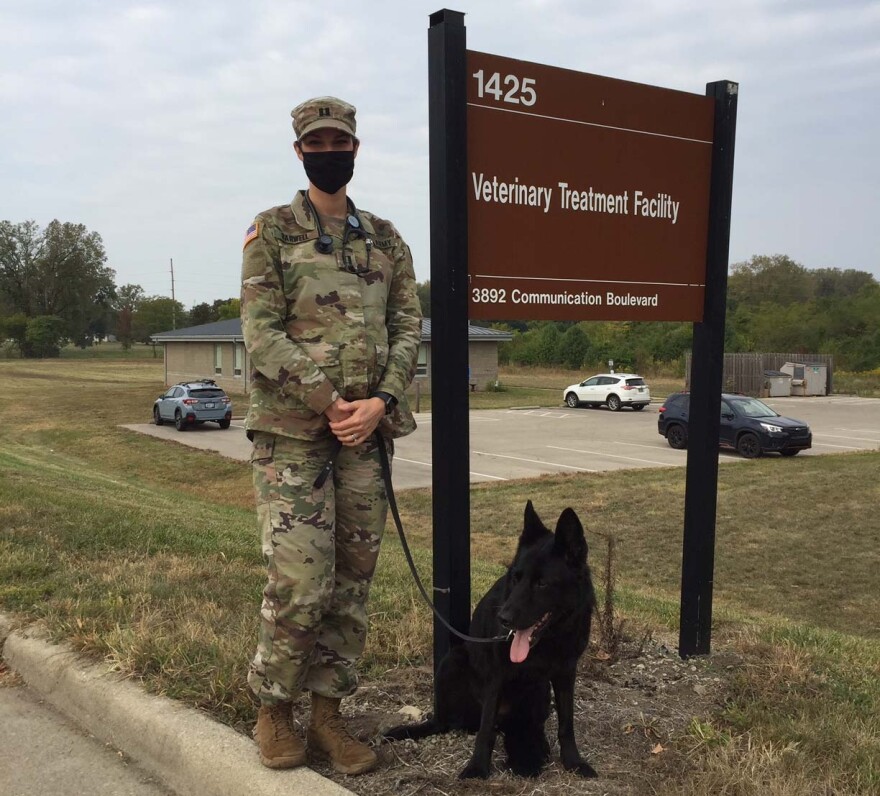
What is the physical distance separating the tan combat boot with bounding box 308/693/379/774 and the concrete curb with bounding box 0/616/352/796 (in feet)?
0.45

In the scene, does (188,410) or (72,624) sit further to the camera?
(188,410)

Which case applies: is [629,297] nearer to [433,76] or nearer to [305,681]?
[433,76]

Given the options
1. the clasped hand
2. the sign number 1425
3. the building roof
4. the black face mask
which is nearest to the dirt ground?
the clasped hand

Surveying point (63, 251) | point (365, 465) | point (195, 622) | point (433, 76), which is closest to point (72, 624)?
point (195, 622)

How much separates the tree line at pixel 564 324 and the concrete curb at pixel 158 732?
2682cm

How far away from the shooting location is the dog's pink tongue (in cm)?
265

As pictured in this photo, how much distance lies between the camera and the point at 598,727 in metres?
3.26

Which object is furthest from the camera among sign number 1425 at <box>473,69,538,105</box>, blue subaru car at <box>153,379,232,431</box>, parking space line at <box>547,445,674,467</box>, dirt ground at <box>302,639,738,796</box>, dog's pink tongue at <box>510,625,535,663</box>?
blue subaru car at <box>153,379,232,431</box>

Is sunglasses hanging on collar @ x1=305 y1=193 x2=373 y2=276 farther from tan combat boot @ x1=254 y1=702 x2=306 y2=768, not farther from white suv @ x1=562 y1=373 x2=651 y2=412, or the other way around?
white suv @ x1=562 y1=373 x2=651 y2=412

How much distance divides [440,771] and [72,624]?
6.91 ft

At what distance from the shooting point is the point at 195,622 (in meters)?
4.11

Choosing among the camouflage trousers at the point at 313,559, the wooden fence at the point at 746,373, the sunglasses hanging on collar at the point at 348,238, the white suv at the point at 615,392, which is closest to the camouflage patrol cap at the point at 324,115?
the sunglasses hanging on collar at the point at 348,238

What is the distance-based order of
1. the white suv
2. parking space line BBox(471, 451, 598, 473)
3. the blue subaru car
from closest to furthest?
parking space line BBox(471, 451, 598, 473), the blue subaru car, the white suv

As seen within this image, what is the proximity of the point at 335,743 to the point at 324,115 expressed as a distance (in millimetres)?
2089
